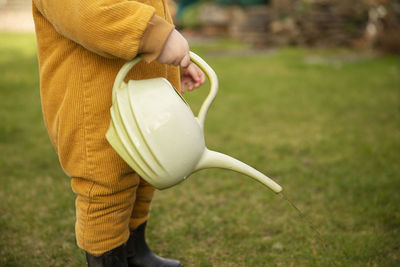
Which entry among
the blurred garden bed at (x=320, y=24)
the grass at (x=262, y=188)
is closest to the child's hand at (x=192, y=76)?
the grass at (x=262, y=188)

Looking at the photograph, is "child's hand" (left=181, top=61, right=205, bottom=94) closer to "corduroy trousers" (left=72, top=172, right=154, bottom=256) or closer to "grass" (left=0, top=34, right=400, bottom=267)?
"corduroy trousers" (left=72, top=172, right=154, bottom=256)

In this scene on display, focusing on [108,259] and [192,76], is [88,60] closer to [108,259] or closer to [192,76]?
[192,76]

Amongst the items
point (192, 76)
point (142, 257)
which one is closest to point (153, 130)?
point (192, 76)

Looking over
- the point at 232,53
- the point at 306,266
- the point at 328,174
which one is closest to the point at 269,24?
the point at 232,53

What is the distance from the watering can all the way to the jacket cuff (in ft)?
0.16

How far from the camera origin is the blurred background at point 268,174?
170cm

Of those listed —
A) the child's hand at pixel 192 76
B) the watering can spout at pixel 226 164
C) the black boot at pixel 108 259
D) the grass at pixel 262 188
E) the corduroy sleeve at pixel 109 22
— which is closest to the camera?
the corduroy sleeve at pixel 109 22

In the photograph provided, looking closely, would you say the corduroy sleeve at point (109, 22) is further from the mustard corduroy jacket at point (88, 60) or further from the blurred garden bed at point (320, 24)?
the blurred garden bed at point (320, 24)

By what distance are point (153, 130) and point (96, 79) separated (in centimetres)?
24

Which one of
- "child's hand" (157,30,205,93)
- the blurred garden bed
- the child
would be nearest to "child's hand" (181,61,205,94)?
the child

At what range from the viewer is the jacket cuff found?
1006 mm

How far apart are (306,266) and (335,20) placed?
6.54 meters

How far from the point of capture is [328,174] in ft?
8.06

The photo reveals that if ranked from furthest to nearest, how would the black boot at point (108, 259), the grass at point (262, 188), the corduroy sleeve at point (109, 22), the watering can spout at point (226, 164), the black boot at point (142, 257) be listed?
the grass at point (262, 188) → the black boot at point (142, 257) → the black boot at point (108, 259) → the watering can spout at point (226, 164) → the corduroy sleeve at point (109, 22)
